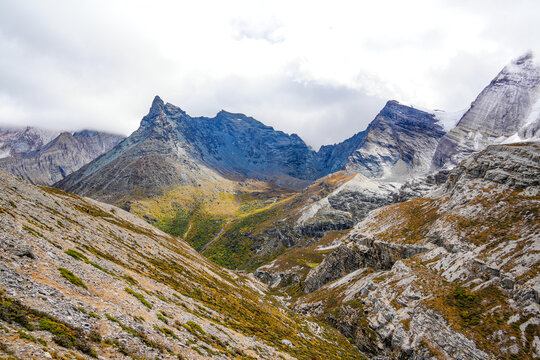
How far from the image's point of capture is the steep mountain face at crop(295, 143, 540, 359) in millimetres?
46281

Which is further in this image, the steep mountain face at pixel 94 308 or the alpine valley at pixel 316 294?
the alpine valley at pixel 316 294

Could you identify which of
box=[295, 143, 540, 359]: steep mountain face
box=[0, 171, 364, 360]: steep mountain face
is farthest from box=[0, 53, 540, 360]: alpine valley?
box=[295, 143, 540, 359]: steep mountain face

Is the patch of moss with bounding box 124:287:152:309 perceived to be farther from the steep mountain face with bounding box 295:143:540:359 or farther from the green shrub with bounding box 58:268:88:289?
the steep mountain face with bounding box 295:143:540:359

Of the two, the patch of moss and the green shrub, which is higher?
the green shrub

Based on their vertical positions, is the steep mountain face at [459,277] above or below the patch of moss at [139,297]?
above

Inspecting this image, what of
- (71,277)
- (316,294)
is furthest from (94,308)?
(316,294)

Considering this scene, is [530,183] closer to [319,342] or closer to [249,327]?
[319,342]

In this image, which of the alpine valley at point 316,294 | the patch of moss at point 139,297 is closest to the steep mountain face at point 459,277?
the alpine valley at point 316,294

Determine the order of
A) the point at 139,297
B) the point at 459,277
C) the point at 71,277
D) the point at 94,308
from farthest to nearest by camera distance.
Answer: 1. the point at 459,277
2. the point at 139,297
3. the point at 71,277
4. the point at 94,308

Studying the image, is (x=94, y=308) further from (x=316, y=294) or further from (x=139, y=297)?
(x=316, y=294)

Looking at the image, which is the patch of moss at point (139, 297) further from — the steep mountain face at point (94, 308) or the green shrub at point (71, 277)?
the green shrub at point (71, 277)

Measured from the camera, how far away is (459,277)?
200 feet

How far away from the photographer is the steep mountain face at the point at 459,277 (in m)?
46.3

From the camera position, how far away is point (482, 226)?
7306 cm
